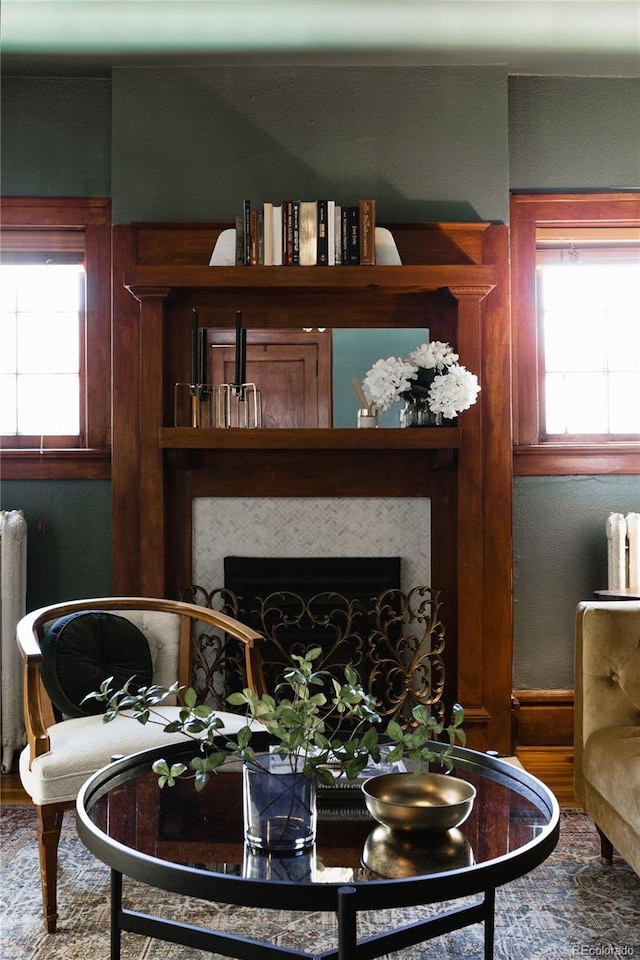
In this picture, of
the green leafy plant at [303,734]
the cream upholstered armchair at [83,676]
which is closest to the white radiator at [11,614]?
the cream upholstered armchair at [83,676]

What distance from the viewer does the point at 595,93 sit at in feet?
12.4

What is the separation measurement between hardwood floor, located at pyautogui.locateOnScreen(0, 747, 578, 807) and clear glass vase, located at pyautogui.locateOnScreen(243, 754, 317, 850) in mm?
1871

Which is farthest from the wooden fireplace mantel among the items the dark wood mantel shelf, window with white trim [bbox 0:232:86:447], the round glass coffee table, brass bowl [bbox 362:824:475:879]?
brass bowl [bbox 362:824:475:879]

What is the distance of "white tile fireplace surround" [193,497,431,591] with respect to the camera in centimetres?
360

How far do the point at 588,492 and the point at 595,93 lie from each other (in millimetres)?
1653

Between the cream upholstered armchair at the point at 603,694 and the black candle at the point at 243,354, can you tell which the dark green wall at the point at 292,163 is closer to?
the black candle at the point at 243,354

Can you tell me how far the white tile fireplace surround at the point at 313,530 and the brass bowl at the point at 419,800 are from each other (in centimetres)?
189

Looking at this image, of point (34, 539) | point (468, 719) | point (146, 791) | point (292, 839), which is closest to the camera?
point (292, 839)

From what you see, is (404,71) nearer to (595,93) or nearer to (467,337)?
(595,93)

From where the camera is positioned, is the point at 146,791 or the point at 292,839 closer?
the point at 292,839

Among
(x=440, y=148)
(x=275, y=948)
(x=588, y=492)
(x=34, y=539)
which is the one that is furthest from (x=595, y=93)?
(x=275, y=948)

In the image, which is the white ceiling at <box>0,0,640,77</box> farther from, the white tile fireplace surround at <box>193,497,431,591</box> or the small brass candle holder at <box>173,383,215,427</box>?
the white tile fireplace surround at <box>193,497,431,591</box>

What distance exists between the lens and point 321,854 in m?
1.53

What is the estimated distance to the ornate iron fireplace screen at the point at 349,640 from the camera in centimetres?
343
